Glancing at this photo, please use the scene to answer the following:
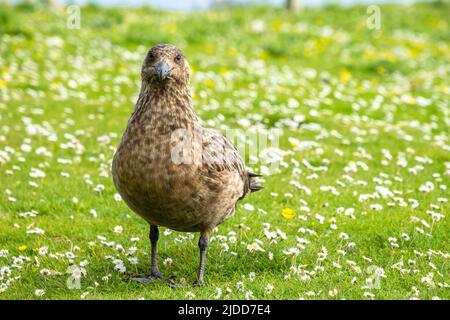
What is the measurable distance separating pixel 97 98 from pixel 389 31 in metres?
12.7

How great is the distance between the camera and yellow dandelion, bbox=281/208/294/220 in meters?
7.92

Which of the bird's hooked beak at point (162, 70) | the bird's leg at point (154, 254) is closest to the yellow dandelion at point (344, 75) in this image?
the bird's leg at point (154, 254)

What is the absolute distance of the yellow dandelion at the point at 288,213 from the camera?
7.92 metres

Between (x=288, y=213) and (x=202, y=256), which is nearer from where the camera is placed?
(x=202, y=256)

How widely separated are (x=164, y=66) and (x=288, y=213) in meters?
3.15

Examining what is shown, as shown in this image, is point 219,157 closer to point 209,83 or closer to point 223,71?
point 209,83

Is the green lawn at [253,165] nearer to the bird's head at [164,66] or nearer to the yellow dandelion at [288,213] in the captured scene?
the yellow dandelion at [288,213]

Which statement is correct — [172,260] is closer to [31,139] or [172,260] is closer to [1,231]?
[1,231]

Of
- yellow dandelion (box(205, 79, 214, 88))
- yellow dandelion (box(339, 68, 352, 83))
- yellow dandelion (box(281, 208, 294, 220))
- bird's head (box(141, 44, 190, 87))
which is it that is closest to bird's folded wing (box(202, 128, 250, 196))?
bird's head (box(141, 44, 190, 87))

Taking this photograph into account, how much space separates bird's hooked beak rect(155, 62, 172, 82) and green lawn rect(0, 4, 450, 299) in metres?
1.95

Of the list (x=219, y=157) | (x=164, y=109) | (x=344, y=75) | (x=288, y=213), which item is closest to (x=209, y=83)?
(x=344, y=75)

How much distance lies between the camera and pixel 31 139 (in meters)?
10.8

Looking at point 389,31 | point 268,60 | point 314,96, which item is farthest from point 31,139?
point 389,31

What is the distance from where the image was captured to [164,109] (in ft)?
18.8
